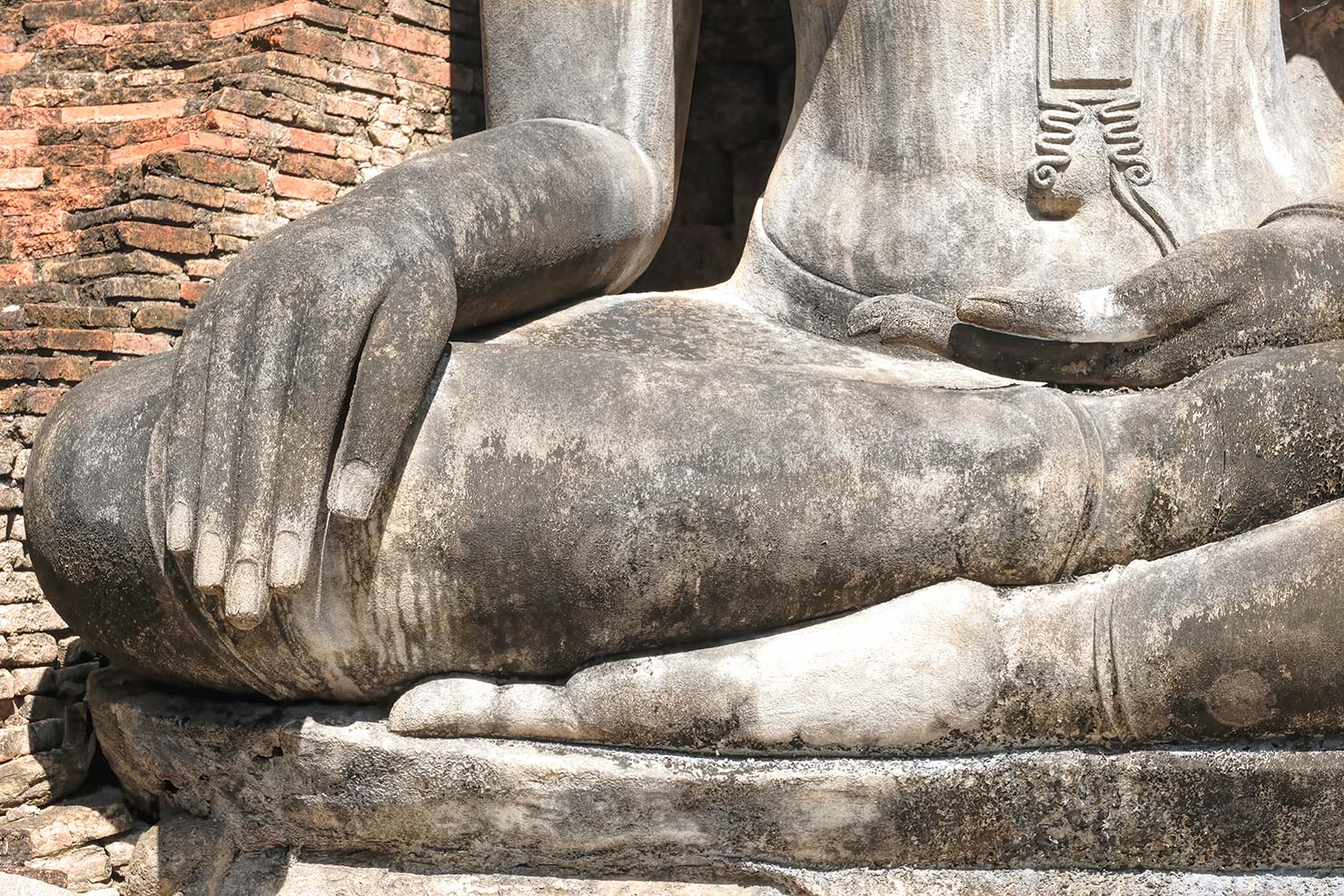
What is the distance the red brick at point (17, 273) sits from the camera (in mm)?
3703

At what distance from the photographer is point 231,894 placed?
235cm

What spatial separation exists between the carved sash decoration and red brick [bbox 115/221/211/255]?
1803mm

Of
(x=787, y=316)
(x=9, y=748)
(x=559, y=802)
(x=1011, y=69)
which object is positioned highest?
(x=1011, y=69)

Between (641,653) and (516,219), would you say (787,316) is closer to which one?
(516,219)

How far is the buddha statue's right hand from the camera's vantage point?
211 cm

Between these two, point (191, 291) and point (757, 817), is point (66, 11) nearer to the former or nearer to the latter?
point (191, 291)

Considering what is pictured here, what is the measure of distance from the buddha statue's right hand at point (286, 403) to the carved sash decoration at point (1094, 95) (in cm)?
122

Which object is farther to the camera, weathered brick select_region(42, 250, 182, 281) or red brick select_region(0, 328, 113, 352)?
weathered brick select_region(42, 250, 182, 281)

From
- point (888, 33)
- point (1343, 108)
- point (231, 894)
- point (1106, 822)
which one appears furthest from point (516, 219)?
point (1343, 108)

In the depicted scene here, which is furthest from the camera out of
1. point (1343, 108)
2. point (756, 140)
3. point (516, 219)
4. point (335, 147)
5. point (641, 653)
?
point (756, 140)

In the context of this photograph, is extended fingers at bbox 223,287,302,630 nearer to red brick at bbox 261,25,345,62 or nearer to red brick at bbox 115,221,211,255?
red brick at bbox 115,221,211,255

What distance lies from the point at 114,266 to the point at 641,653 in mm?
1862

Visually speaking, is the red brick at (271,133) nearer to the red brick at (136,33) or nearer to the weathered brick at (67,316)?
the red brick at (136,33)

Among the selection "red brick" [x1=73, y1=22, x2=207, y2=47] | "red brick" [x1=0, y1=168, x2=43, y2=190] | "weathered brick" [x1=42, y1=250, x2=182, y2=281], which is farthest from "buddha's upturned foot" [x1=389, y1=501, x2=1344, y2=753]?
"red brick" [x1=73, y1=22, x2=207, y2=47]
